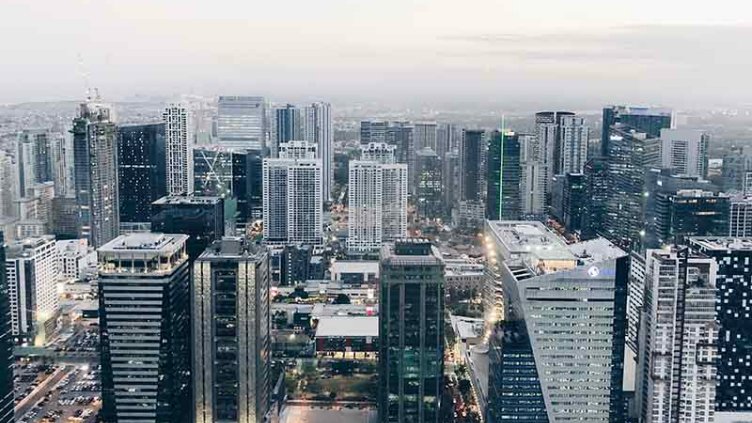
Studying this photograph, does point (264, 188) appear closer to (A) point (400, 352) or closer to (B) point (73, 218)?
(B) point (73, 218)

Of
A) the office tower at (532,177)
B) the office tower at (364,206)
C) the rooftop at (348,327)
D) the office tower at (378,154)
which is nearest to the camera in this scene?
the rooftop at (348,327)

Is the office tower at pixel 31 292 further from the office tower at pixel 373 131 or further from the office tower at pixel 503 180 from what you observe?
the office tower at pixel 503 180

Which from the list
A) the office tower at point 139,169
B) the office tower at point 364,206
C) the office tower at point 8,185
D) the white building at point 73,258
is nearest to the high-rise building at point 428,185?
the office tower at point 364,206

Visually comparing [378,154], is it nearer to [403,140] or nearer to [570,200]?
[403,140]

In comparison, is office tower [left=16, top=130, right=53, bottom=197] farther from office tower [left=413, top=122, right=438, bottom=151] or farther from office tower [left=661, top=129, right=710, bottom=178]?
office tower [left=661, top=129, right=710, bottom=178]

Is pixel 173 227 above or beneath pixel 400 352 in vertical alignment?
above

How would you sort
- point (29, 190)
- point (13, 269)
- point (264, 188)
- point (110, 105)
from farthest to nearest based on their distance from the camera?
point (264, 188)
point (29, 190)
point (110, 105)
point (13, 269)

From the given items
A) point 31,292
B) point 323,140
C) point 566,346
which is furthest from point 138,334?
point 323,140

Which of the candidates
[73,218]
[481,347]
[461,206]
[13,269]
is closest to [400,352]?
[481,347]
